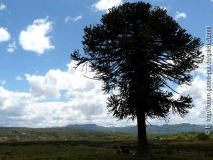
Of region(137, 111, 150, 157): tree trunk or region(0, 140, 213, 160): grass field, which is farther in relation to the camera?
region(0, 140, 213, 160): grass field

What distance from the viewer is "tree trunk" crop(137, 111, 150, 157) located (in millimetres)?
22750

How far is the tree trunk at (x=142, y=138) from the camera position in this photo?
74.6ft

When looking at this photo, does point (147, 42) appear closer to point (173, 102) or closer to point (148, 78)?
point (148, 78)

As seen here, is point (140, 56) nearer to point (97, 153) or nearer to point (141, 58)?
point (141, 58)

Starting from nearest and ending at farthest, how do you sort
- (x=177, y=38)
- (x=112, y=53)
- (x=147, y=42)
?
(x=147, y=42), (x=177, y=38), (x=112, y=53)

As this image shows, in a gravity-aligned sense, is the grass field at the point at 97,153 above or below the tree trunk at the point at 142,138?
below

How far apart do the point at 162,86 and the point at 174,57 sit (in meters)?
3.03

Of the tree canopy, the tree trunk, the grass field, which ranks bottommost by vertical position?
the grass field

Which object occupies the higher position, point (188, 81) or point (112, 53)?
point (112, 53)

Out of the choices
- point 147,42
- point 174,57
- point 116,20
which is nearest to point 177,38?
point 174,57

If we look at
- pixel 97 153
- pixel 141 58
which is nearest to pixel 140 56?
pixel 141 58

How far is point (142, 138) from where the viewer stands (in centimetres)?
2288

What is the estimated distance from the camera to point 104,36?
78.5 feet

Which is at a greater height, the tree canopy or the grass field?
the tree canopy
